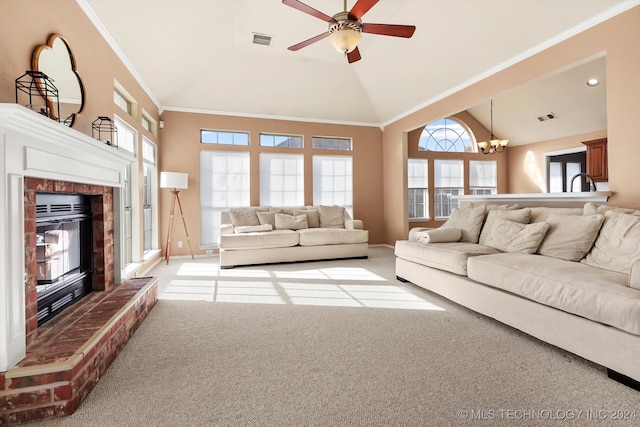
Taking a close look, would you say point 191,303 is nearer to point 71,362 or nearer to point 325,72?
point 71,362

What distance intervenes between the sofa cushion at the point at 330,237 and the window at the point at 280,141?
6.87 feet

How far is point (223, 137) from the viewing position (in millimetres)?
6430

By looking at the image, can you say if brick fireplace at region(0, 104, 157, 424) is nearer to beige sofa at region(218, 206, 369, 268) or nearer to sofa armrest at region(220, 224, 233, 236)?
beige sofa at region(218, 206, 369, 268)

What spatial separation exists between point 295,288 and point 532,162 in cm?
706

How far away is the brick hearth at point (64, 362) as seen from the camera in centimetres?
155

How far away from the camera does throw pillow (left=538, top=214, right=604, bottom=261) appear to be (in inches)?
104

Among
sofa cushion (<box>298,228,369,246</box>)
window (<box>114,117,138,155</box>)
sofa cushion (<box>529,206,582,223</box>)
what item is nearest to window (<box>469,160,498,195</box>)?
sofa cushion (<box>298,228,369,246</box>)

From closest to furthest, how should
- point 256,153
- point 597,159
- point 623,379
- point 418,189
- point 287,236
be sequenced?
point 623,379, point 287,236, point 597,159, point 256,153, point 418,189

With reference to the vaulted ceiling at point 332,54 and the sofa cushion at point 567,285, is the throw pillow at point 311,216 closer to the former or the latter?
the vaulted ceiling at point 332,54

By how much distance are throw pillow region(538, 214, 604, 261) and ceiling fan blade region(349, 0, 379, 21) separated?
249 cm

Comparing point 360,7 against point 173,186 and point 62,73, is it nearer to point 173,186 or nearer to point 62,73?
point 62,73

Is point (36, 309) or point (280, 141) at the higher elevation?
point (280, 141)

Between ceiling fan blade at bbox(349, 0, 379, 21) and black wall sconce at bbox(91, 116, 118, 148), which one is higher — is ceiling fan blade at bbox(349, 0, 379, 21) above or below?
above

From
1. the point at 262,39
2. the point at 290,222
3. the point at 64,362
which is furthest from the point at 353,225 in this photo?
the point at 64,362
